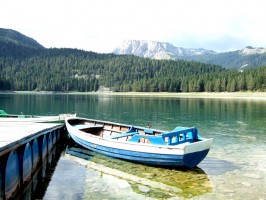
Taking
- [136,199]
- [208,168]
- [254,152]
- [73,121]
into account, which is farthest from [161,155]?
[73,121]

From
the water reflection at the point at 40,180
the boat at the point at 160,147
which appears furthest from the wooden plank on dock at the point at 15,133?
the boat at the point at 160,147

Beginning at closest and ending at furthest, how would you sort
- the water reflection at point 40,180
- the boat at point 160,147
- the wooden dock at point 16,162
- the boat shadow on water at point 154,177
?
the wooden dock at point 16,162, the water reflection at point 40,180, the boat shadow on water at point 154,177, the boat at point 160,147

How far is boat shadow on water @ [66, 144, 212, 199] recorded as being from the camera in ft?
56.3

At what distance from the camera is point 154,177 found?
19.8 metres

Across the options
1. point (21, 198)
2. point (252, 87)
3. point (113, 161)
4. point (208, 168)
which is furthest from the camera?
point (252, 87)

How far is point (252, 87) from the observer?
166 m

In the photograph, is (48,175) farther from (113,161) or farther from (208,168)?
(208,168)

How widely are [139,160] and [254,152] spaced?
1258 centimetres

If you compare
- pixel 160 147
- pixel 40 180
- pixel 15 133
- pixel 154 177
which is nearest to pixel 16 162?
pixel 40 180

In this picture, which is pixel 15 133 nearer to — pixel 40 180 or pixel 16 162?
pixel 40 180

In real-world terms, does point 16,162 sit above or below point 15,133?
below

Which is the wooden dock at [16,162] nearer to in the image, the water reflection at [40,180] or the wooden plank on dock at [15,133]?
the wooden plank on dock at [15,133]

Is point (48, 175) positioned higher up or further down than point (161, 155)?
further down

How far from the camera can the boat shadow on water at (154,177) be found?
56.3 ft
